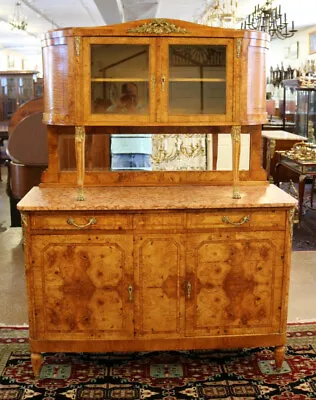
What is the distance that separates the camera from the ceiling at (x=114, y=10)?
10320mm

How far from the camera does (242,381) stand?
10.2 feet

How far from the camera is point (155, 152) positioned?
366cm

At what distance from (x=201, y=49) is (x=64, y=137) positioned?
39.9 inches

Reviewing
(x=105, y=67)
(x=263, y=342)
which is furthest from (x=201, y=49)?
(x=263, y=342)

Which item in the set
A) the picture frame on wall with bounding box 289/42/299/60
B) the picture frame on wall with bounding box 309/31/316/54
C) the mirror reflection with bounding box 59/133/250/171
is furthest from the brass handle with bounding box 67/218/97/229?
the picture frame on wall with bounding box 289/42/299/60

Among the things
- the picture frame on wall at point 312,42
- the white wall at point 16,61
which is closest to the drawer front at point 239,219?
the picture frame on wall at point 312,42

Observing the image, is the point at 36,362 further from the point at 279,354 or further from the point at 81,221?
the point at 279,354

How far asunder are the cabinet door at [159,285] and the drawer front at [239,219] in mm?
137

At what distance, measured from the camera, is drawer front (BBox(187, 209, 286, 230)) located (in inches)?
120

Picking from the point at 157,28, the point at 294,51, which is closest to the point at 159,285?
the point at 157,28

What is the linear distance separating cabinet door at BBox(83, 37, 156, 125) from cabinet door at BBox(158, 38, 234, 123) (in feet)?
0.26

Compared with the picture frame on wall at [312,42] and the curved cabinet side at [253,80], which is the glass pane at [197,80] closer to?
the curved cabinet side at [253,80]

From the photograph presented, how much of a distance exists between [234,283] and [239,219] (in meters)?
0.36

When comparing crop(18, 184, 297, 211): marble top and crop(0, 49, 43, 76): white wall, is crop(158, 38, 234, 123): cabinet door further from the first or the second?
crop(0, 49, 43, 76): white wall
